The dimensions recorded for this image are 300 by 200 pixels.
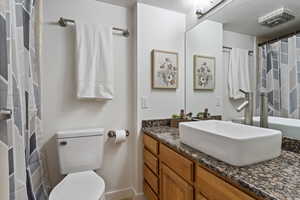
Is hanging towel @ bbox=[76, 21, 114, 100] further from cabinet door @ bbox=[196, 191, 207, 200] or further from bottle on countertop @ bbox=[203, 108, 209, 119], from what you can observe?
cabinet door @ bbox=[196, 191, 207, 200]

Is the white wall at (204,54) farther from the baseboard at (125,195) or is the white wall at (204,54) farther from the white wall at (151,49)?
the baseboard at (125,195)

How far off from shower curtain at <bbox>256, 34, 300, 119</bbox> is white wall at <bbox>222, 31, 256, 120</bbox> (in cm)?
7

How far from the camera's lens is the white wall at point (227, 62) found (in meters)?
1.30

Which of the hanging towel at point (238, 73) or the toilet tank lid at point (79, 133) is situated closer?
the hanging towel at point (238, 73)

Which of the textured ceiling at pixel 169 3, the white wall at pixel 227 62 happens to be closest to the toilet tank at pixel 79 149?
the white wall at pixel 227 62

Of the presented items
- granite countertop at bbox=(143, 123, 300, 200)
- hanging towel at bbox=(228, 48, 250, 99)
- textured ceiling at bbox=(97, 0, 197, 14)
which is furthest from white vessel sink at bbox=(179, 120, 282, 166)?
textured ceiling at bbox=(97, 0, 197, 14)

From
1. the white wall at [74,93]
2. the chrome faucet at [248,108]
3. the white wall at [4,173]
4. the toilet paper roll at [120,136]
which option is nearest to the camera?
the white wall at [4,173]

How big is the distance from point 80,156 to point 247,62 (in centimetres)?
167

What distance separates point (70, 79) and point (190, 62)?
51.1 inches

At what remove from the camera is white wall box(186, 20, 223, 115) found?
62.0 inches

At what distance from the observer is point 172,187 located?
119 centimetres

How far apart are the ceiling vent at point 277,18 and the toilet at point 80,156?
1.62 m

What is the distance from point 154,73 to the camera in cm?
176

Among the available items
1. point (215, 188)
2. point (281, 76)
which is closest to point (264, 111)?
point (281, 76)
